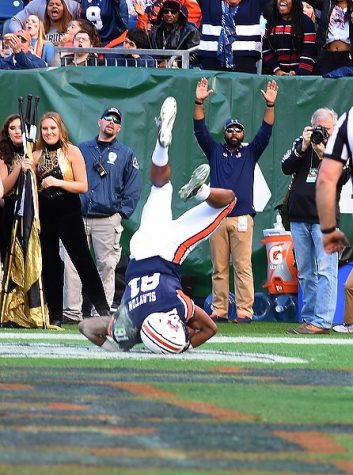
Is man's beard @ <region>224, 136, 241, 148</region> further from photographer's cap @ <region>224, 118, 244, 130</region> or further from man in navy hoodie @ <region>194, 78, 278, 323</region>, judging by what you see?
photographer's cap @ <region>224, 118, 244, 130</region>

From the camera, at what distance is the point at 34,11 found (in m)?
16.4

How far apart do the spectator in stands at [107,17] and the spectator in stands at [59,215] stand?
400 centimetres

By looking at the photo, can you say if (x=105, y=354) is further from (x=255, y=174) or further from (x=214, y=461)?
→ (x=255, y=174)

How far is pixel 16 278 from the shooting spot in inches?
487

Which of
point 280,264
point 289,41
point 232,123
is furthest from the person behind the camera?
point 289,41

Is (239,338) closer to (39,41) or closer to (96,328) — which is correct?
(96,328)

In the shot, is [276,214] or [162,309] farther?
[276,214]

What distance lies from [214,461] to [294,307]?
A: 10.1 meters

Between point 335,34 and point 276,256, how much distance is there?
2.84m

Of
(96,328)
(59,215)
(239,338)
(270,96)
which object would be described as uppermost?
(270,96)

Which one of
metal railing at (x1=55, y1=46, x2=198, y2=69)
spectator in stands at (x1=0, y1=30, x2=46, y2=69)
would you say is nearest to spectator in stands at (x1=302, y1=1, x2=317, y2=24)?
metal railing at (x1=55, y1=46, x2=198, y2=69)

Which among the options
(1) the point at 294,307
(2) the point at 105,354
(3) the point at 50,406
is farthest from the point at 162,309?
(1) the point at 294,307

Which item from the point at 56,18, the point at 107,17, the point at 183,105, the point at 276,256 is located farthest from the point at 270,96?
the point at 56,18

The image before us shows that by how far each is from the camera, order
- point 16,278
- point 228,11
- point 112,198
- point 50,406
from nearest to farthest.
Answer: point 50,406
point 16,278
point 112,198
point 228,11
